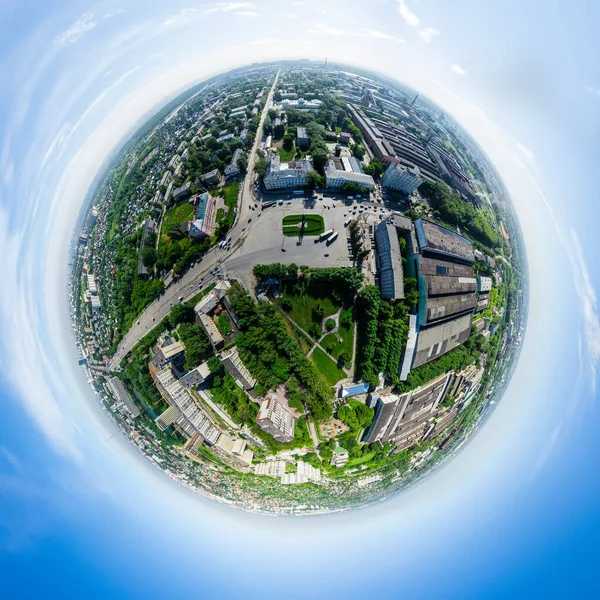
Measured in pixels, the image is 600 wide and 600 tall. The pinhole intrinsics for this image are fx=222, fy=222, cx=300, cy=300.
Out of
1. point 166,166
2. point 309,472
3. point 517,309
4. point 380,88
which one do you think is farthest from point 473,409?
point 380,88

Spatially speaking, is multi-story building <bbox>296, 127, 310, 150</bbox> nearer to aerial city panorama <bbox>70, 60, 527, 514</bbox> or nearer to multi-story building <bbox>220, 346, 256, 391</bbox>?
aerial city panorama <bbox>70, 60, 527, 514</bbox>

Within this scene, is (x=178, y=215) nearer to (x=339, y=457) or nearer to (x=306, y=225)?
(x=306, y=225)

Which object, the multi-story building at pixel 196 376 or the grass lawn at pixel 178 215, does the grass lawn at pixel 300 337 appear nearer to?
the multi-story building at pixel 196 376

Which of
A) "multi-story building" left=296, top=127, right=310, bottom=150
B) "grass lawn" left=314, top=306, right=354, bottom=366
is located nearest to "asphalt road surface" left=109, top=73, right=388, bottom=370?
"grass lawn" left=314, top=306, right=354, bottom=366

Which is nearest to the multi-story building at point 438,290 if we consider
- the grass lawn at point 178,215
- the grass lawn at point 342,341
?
the grass lawn at point 342,341

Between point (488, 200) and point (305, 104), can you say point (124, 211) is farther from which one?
point (488, 200)

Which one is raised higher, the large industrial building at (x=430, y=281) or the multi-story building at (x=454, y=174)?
the multi-story building at (x=454, y=174)
